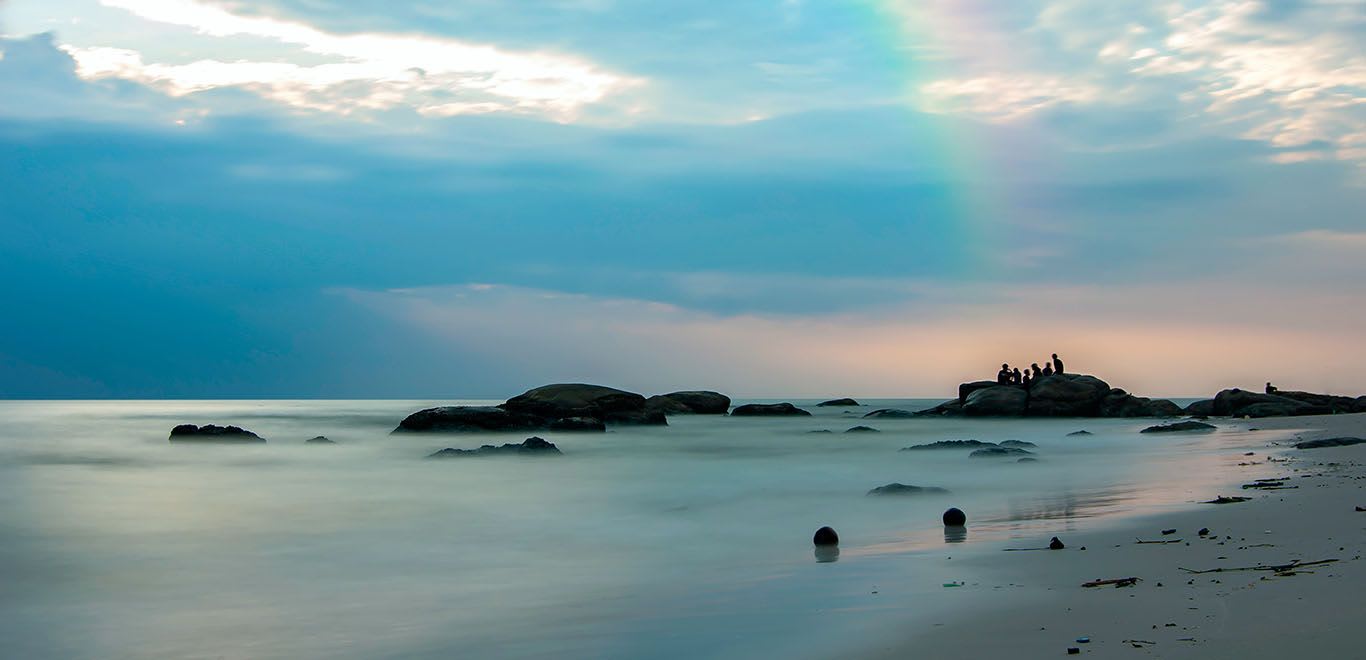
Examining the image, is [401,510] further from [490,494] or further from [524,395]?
[524,395]

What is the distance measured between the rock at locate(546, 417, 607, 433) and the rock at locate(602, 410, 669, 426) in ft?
20.4

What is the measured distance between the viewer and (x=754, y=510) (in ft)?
A: 70.5

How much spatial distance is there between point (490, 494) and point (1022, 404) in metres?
53.9

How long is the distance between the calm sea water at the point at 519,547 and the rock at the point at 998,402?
3451 centimetres

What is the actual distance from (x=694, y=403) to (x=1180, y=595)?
90.7 m

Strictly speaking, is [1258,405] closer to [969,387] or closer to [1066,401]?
[1066,401]

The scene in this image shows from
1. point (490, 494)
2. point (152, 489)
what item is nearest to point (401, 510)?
point (490, 494)

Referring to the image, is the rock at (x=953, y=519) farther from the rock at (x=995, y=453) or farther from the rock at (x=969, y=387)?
the rock at (x=969, y=387)

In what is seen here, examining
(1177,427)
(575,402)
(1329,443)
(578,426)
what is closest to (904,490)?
(1329,443)

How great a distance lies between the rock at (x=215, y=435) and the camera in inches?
2019

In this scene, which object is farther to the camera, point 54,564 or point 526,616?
point 54,564

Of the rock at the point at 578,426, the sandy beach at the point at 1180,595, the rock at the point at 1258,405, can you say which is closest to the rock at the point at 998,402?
the rock at the point at 1258,405

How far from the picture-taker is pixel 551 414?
6581 cm

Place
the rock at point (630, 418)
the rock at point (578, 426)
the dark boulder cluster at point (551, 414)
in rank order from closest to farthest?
1. the dark boulder cluster at point (551, 414)
2. the rock at point (578, 426)
3. the rock at point (630, 418)
